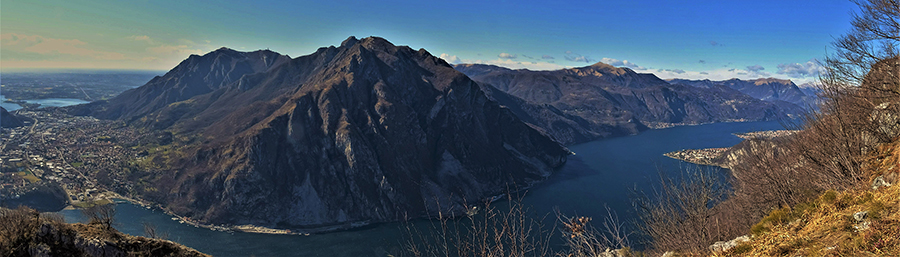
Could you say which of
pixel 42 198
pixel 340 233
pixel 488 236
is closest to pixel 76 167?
pixel 42 198

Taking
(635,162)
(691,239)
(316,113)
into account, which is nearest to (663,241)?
(691,239)

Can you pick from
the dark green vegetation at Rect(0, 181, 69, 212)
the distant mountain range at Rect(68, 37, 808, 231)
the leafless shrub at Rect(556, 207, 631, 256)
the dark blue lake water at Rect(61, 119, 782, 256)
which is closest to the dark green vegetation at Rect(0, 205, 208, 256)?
the leafless shrub at Rect(556, 207, 631, 256)

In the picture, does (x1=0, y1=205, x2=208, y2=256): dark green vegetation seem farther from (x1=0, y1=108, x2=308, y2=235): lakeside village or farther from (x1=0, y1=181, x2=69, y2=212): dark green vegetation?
(x1=0, y1=181, x2=69, y2=212): dark green vegetation

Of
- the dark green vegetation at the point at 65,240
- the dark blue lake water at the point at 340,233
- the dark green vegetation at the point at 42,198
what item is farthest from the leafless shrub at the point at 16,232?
the dark green vegetation at the point at 42,198

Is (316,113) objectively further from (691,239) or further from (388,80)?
(691,239)

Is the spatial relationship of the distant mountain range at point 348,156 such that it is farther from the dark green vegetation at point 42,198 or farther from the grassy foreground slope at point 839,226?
the grassy foreground slope at point 839,226

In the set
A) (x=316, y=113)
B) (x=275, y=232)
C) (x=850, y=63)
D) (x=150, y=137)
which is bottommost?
(x=275, y=232)
